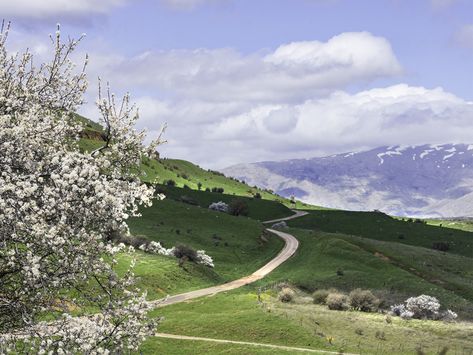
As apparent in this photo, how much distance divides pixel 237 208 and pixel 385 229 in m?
42.2

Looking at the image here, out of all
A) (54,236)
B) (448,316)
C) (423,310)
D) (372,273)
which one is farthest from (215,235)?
(54,236)

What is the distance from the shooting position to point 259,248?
359 feet

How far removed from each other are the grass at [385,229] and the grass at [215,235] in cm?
3898

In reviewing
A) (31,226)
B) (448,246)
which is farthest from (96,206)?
(448,246)

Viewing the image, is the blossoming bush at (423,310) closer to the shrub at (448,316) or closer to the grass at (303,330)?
the shrub at (448,316)

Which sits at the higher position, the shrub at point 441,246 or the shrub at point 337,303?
the shrub at point 441,246

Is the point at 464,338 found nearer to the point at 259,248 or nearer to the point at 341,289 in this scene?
the point at 341,289

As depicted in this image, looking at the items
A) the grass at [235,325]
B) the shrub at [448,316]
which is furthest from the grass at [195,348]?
the shrub at [448,316]

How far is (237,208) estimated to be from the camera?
157 metres

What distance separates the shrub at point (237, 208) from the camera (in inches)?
6166

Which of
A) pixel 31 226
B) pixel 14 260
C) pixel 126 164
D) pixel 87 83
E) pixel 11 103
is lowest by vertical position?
pixel 14 260

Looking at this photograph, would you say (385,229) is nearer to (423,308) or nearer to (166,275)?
(166,275)

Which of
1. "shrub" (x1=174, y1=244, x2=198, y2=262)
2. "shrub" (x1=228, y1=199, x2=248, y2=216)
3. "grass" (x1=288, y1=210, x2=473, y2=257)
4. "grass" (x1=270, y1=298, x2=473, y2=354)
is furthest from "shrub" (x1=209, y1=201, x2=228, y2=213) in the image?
"grass" (x1=270, y1=298, x2=473, y2=354)

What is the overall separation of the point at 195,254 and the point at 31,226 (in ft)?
228
